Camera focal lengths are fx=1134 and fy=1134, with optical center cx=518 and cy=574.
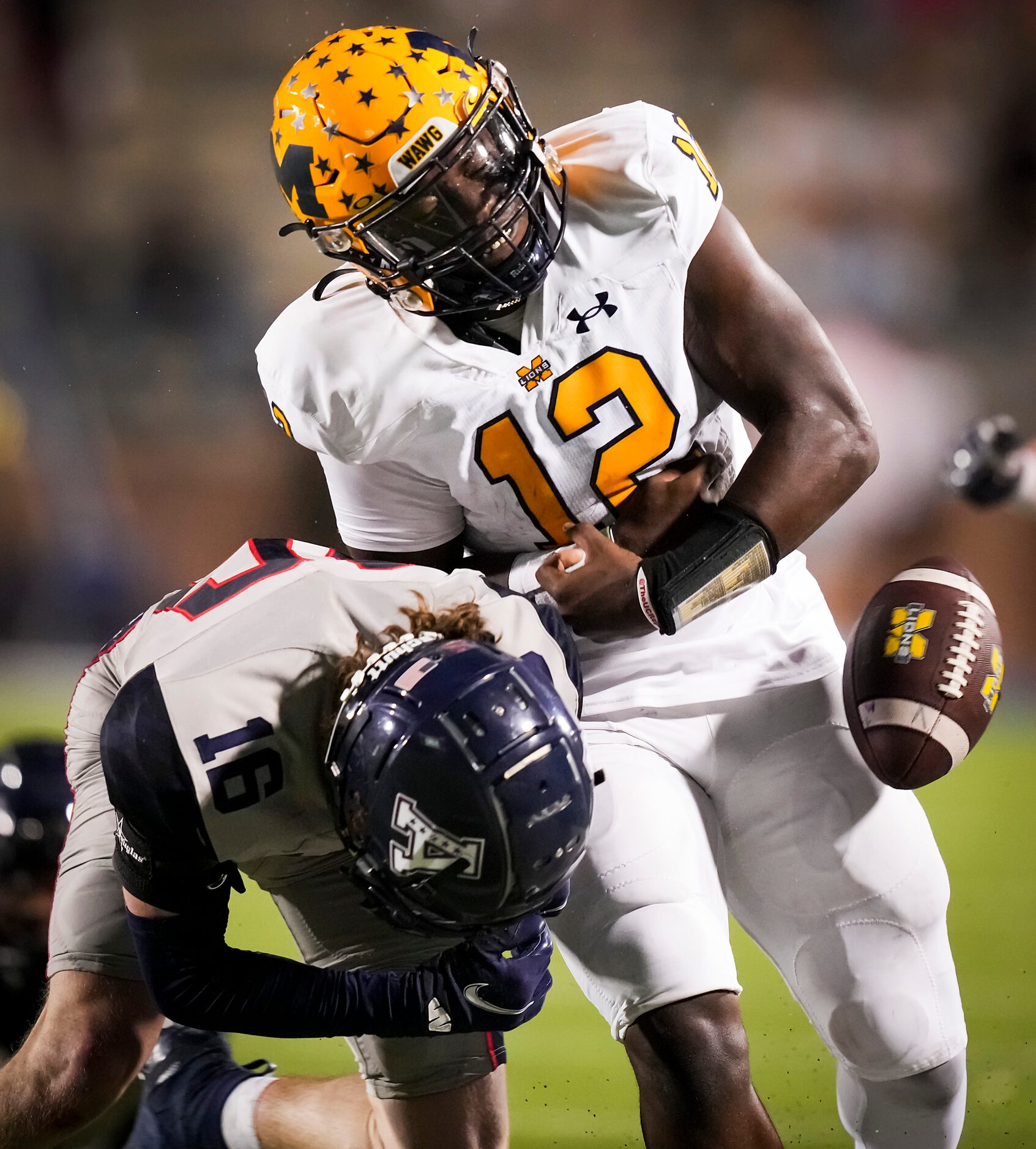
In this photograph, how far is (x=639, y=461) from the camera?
1.50 meters

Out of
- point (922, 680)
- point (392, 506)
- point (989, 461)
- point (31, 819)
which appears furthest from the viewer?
point (989, 461)

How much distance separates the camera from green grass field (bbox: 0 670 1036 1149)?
6.12 feet

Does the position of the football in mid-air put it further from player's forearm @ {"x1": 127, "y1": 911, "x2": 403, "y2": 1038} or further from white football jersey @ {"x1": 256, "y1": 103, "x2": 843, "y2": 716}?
player's forearm @ {"x1": 127, "y1": 911, "x2": 403, "y2": 1038}

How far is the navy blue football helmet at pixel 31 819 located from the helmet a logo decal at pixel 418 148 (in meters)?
1.16

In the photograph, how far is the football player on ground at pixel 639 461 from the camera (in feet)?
4.45

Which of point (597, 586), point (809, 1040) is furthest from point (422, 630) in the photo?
point (809, 1040)

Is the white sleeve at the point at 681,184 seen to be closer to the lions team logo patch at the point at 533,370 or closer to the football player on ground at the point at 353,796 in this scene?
the lions team logo patch at the point at 533,370

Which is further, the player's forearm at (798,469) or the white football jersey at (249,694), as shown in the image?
the player's forearm at (798,469)

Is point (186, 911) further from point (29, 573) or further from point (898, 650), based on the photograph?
point (29, 573)

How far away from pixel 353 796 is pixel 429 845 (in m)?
0.10

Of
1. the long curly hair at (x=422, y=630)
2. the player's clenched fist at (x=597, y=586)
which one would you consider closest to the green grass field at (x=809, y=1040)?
the player's clenched fist at (x=597, y=586)

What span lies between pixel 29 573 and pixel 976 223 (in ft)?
6.84

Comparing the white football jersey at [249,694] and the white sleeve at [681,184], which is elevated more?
the white sleeve at [681,184]

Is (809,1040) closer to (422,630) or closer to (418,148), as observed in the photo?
(422,630)
